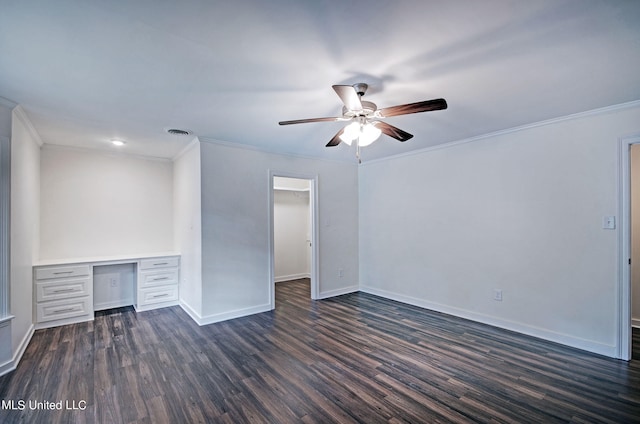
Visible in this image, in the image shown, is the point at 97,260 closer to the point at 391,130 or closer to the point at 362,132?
the point at 362,132

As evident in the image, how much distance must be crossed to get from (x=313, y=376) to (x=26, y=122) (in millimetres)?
3914

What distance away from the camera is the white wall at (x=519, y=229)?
2943mm

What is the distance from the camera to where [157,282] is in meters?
4.52

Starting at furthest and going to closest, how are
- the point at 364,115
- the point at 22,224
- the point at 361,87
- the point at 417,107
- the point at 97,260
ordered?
1. the point at 97,260
2. the point at 22,224
3. the point at 364,115
4. the point at 361,87
5. the point at 417,107

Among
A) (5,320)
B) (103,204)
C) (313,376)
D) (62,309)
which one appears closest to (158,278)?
(62,309)

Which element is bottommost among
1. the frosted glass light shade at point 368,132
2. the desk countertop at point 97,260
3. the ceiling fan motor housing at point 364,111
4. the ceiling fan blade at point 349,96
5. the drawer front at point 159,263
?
the drawer front at point 159,263

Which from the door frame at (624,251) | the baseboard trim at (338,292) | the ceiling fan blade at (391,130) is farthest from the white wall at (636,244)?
the baseboard trim at (338,292)

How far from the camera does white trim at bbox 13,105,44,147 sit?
2796mm

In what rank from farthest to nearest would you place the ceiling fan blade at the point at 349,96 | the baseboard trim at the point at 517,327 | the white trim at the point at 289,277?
the white trim at the point at 289,277 → the baseboard trim at the point at 517,327 → the ceiling fan blade at the point at 349,96

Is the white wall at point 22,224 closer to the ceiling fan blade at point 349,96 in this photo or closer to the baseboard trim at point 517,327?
the ceiling fan blade at point 349,96

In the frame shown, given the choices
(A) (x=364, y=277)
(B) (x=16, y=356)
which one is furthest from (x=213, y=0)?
(A) (x=364, y=277)

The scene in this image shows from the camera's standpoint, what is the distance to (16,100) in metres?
2.61

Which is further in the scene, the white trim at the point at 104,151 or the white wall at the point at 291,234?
the white wall at the point at 291,234

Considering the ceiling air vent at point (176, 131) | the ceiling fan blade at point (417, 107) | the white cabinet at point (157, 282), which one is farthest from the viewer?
the white cabinet at point (157, 282)
